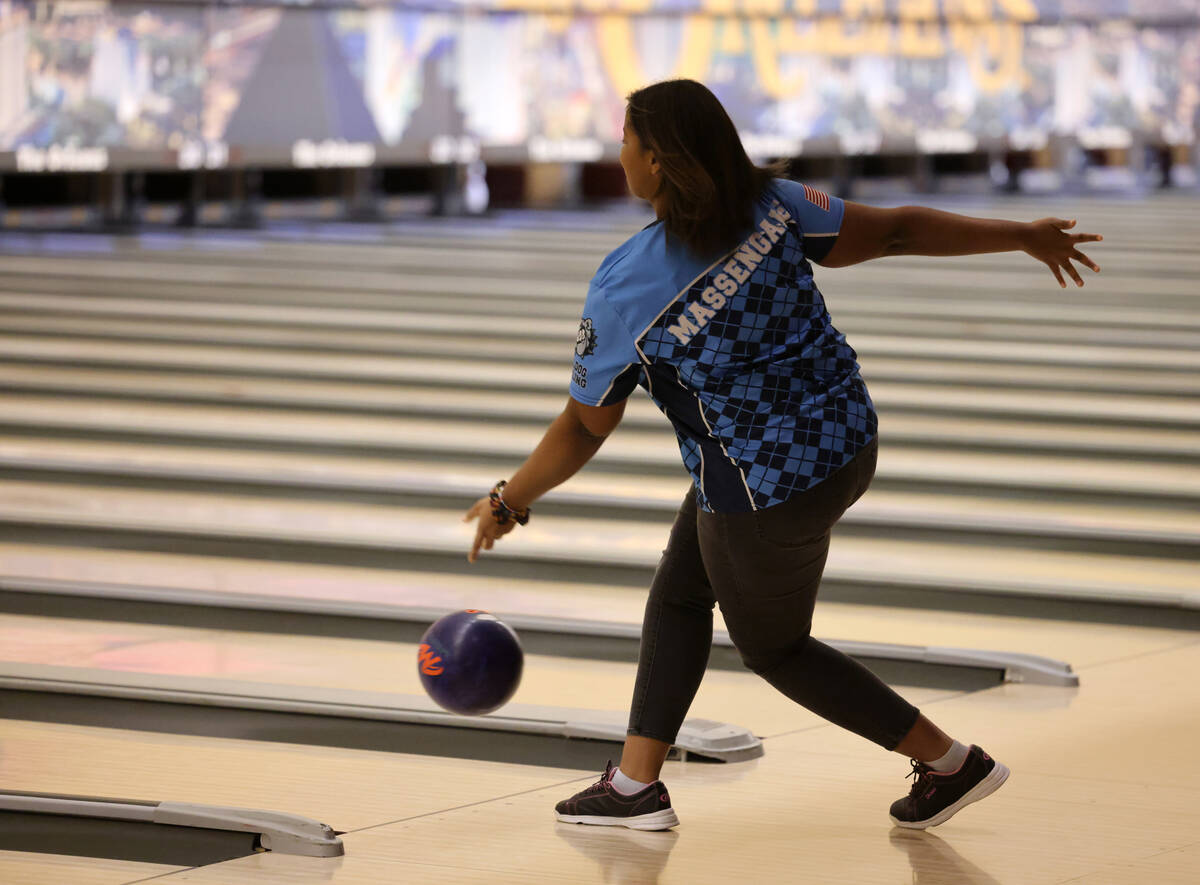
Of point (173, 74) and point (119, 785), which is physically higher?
point (173, 74)

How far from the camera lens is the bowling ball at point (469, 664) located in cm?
279

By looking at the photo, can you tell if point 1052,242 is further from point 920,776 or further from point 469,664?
point 469,664

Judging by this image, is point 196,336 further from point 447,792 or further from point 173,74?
point 173,74

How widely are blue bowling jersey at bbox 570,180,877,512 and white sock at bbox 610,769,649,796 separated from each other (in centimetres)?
51

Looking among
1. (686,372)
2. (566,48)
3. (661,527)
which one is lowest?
(661,527)

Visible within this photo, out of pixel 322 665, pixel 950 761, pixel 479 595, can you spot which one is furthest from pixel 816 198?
pixel 479 595

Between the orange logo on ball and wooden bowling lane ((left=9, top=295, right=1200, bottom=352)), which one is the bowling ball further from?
wooden bowling lane ((left=9, top=295, right=1200, bottom=352))

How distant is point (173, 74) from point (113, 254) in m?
3.89

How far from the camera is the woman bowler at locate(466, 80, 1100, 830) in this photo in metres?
2.43

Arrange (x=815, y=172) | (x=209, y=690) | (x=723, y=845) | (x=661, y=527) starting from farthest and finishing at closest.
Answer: (x=815, y=172) → (x=661, y=527) → (x=209, y=690) → (x=723, y=845)

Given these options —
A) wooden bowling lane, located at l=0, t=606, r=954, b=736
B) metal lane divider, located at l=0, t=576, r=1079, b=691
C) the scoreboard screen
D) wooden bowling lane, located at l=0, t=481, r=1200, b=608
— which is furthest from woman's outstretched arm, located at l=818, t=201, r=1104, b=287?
the scoreboard screen

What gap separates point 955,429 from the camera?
6719 millimetres

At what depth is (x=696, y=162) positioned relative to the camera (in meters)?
2.39

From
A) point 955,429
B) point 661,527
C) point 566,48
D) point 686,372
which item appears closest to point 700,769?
point 686,372
